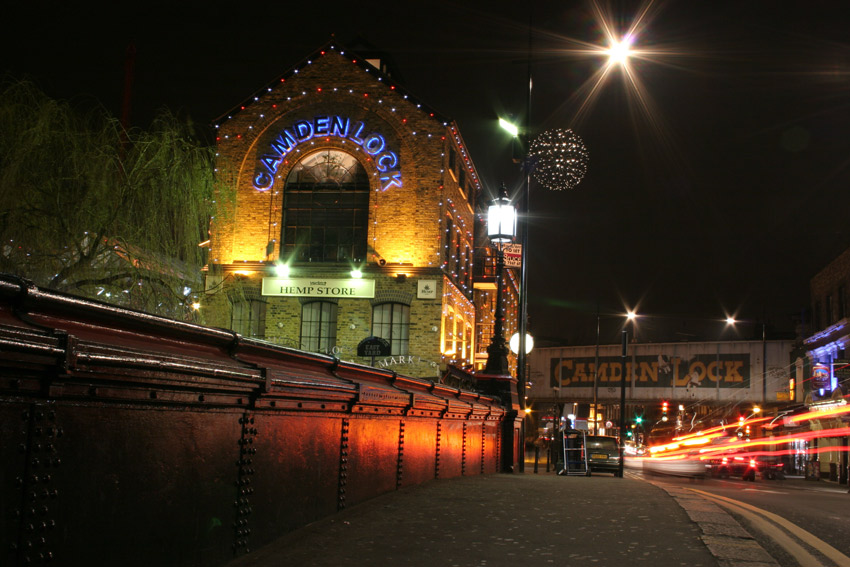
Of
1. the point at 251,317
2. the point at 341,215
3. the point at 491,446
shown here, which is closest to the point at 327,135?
the point at 341,215

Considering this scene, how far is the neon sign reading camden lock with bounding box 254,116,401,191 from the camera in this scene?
1331 inches

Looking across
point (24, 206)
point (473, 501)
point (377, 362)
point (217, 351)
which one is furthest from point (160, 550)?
point (377, 362)

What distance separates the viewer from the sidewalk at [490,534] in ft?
20.2

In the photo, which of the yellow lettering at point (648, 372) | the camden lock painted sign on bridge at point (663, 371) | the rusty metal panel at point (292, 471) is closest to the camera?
the rusty metal panel at point (292, 471)

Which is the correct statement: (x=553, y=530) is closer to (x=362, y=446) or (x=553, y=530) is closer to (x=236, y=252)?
(x=362, y=446)

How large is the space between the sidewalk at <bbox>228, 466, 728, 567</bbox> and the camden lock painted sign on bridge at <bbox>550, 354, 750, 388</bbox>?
51.7 meters

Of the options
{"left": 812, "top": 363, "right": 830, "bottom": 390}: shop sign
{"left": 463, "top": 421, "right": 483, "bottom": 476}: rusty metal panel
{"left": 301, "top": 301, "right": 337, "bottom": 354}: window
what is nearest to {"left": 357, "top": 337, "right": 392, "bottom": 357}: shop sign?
{"left": 301, "top": 301, "right": 337, "bottom": 354}: window

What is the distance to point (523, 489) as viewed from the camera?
1155 centimetres

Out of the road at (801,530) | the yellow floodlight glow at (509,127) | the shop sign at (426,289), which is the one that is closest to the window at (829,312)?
the shop sign at (426,289)

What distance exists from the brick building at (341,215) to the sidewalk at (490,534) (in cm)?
2275

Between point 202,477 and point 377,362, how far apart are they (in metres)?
27.7

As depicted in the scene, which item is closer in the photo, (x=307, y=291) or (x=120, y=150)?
(x=120, y=150)

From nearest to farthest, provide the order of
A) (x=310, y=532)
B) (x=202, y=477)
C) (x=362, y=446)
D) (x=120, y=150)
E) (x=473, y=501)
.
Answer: (x=202, y=477)
(x=310, y=532)
(x=362, y=446)
(x=473, y=501)
(x=120, y=150)

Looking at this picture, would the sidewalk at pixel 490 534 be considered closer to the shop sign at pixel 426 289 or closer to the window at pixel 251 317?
the shop sign at pixel 426 289
